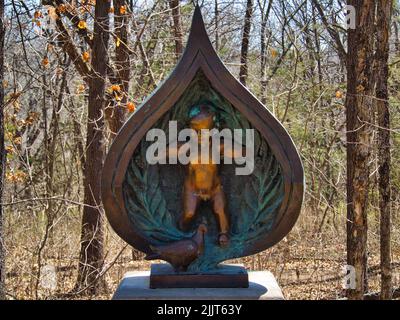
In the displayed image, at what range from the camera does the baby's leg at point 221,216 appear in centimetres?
375

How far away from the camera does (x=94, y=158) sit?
696 centimetres

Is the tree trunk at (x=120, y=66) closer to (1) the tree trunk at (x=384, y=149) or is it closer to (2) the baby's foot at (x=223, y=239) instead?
(1) the tree trunk at (x=384, y=149)

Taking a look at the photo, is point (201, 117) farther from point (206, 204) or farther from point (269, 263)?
point (269, 263)

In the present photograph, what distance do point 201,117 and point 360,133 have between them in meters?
2.44

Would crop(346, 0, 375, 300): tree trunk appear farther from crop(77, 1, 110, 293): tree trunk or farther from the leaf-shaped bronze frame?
crop(77, 1, 110, 293): tree trunk

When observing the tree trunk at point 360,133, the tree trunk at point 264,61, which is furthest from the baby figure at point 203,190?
the tree trunk at point 264,61

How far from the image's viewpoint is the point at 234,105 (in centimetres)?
368

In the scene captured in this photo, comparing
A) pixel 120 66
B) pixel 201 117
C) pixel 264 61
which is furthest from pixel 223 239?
pixel 264 61

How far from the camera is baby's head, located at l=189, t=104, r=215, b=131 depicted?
3.72 metres

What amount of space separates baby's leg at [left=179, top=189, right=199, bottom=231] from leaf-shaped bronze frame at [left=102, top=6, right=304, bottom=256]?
1.26ft

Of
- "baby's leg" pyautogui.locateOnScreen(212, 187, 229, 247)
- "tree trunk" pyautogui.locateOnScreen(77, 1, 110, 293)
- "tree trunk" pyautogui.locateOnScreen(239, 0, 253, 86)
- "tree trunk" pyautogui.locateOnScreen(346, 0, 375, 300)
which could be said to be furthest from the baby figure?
"tree trunk" pyautogui.locateOnScreen(239, 0, 253, 86)

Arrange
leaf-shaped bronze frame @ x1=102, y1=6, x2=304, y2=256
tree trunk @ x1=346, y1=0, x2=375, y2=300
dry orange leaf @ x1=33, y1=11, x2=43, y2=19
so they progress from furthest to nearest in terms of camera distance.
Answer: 1. dry orange leaf @ x1=33, y1=11, x2=43, y2=19
2. tree trunk @ x1=346, y1=0, x2=375, y2=300
3. leaf-shaped bronze frame @ x1=102, y1=6, x2=304, y2=256
